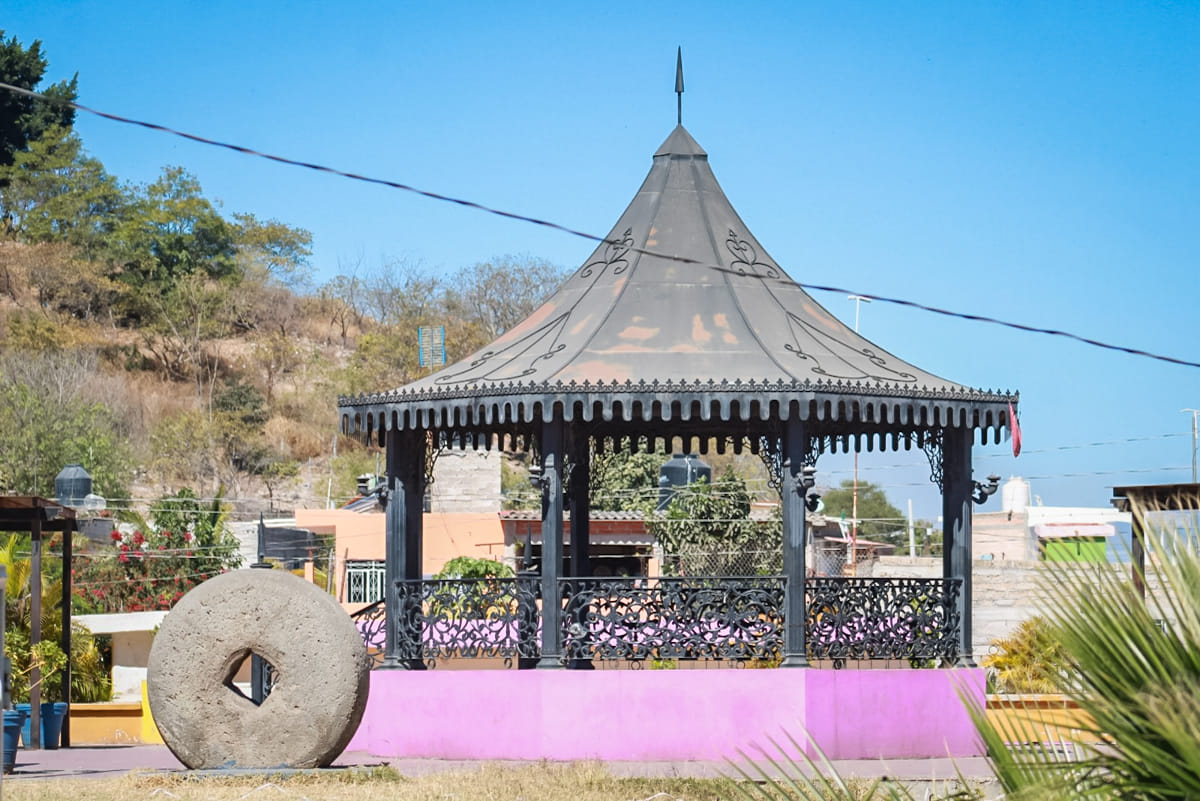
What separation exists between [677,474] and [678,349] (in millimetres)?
27821

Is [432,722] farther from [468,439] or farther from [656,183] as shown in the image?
[656,183]

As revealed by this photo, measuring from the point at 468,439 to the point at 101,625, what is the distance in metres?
12.3

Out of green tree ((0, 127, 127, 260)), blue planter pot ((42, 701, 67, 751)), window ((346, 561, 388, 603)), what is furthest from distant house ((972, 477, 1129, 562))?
green tree ((0, 127, 127, 260))

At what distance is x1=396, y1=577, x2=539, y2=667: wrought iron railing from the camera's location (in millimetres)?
14766

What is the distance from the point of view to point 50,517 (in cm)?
1664

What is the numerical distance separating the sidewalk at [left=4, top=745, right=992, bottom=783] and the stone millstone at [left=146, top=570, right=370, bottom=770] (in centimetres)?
65

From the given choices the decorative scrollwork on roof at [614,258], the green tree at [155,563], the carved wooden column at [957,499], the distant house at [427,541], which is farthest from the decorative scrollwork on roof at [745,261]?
the distant house at [427,541]

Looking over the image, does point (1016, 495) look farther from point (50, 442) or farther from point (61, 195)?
point (61, 195)

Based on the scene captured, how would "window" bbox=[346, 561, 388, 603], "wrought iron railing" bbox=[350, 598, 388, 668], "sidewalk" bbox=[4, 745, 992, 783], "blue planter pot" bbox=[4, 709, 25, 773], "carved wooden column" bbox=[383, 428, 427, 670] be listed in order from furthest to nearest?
"window" bbox=[346, 561, 388, 603] < "wrought iron railing" bbox=[350, 598, 388, 668] < "carved wooden column" bbox=[383, 428, 427, 670] < "blue planter pot" bbox=[4, 709, 25, 773] < "sidewalk" bbox=[4, 745, 992, 783]

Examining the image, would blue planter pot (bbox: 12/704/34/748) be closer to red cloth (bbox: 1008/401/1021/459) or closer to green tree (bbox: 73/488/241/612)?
red cloth (bbox: 1008/401/1021/459)

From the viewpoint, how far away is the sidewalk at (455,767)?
13.0 metres

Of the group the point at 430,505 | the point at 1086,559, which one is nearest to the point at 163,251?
the point at 430,505

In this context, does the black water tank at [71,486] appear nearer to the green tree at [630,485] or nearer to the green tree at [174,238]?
the green tree at [630,485]

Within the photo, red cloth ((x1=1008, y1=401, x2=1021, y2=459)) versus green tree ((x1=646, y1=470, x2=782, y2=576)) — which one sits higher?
red cloth ((x1=1008, y1=401, x2=1021, y2=459))
